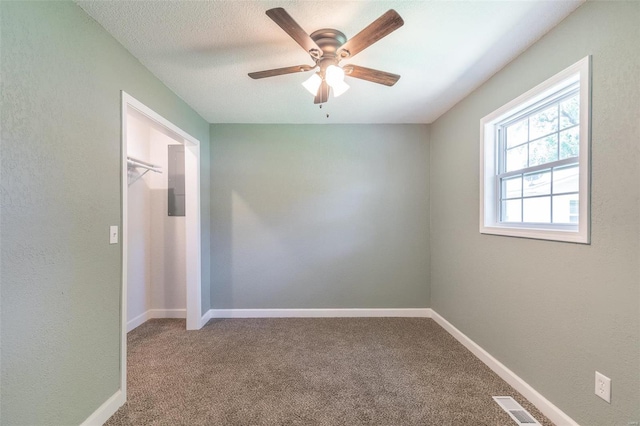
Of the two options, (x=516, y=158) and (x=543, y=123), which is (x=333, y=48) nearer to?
(x=543, y=123)

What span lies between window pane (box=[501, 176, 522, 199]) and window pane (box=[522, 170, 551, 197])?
0.06m

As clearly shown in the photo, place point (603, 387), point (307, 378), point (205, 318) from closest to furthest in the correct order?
point (603, 387)
point (307, 378)
point (205, 318)

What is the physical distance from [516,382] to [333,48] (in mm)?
Result: 2624

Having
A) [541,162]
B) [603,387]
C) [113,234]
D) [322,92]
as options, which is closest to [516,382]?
[603,387]

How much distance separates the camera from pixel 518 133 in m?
2.04

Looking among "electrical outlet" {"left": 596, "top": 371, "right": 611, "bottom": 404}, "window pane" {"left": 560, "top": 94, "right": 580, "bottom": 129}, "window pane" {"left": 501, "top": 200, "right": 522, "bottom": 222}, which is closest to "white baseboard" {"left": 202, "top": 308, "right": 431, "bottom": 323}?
"window pane" {"left": 501, "top": 200, "right": 522, "bottom": 222}

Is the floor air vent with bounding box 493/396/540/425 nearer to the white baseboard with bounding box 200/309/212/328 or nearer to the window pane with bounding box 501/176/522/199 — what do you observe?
the window pane with bounding box 501/176/522/199

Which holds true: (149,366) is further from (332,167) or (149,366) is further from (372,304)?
(332,167)

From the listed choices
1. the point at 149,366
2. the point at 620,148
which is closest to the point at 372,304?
the point at 149,366

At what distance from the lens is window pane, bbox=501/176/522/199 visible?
2023 mm

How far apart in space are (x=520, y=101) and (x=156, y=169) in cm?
361

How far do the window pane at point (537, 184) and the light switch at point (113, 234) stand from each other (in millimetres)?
2911

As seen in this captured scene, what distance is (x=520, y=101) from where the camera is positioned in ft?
5.97

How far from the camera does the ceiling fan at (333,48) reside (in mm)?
1266
